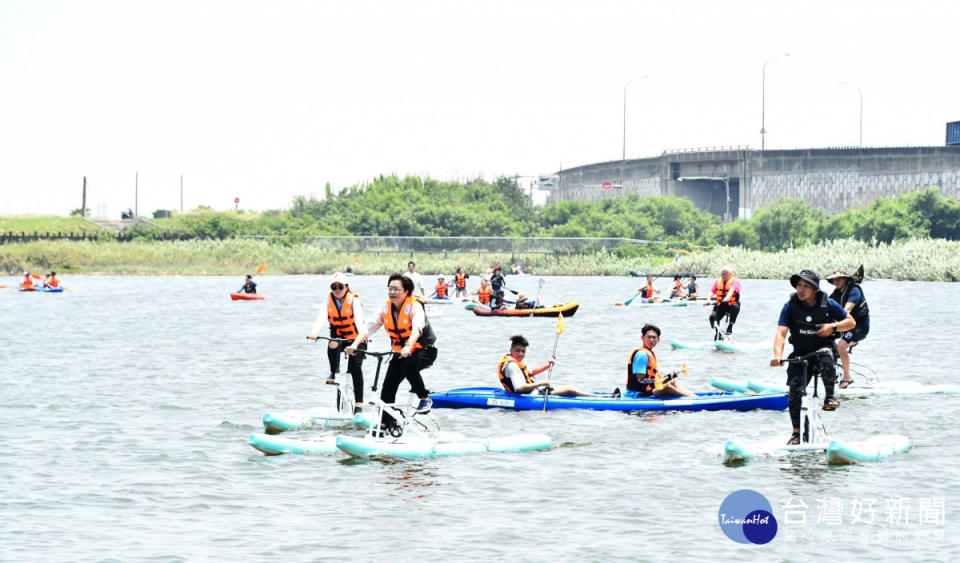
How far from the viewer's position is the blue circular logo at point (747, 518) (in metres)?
11.7

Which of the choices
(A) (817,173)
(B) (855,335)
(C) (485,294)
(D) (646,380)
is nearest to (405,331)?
(D) (646,380)

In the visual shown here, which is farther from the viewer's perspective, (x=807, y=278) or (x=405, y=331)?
(x=405, y=331)

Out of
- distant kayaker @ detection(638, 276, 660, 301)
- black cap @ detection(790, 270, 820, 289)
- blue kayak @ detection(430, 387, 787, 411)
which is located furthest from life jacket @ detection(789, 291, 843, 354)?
distant kayaker @ detection(638, 276, 660, 301)

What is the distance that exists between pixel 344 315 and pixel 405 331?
2.09m

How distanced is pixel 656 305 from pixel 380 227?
192 ft

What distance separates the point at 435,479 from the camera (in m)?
13.9

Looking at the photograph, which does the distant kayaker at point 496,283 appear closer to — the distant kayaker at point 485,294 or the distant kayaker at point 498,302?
the distant kayaker at point 498,302

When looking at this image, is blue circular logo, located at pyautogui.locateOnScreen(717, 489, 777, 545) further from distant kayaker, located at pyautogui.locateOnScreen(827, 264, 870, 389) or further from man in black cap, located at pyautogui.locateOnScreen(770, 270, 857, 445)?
distant kayaker, located at pyautogui.locateOnScreen(827, 264, 870, 389)

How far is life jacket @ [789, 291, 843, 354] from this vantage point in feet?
43.8

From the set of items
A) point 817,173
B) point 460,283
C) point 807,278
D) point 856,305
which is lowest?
point 460,283

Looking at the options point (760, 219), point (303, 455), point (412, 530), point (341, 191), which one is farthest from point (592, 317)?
point (341, 191)

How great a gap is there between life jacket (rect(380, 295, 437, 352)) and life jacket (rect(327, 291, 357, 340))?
5.58ft

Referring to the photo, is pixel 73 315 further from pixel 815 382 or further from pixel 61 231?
pixel 61 231

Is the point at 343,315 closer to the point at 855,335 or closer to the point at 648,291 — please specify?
the point at 855,335
